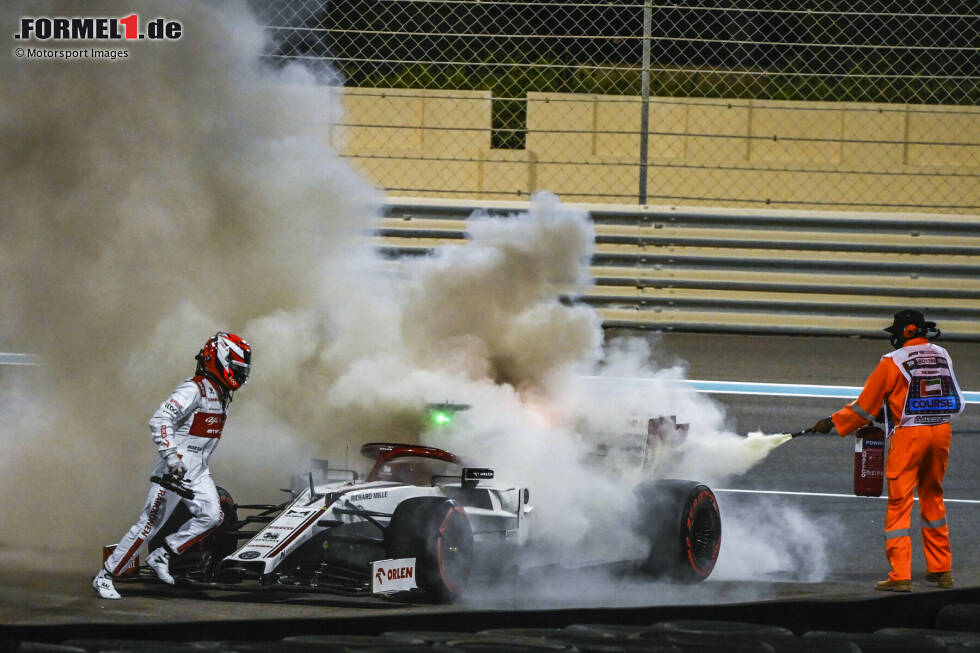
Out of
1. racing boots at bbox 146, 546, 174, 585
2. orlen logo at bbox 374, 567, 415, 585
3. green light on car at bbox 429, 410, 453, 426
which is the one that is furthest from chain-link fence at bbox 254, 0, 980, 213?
orlen logo at bbox 374, 567, 415, 585

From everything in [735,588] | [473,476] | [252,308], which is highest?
[252,308]

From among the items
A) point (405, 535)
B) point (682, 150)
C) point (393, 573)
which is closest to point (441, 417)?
point (405, 535)

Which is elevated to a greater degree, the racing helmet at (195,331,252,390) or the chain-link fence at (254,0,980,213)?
the chain-link fence at (254,0,980,213)

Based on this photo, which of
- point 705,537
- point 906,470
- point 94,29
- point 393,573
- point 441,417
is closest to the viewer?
point 393,573

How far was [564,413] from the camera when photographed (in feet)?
35.7

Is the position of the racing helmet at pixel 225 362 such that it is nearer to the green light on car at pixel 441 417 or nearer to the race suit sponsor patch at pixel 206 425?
the race suit sponsor patch at pixel 206 425

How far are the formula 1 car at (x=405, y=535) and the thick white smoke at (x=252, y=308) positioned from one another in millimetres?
364

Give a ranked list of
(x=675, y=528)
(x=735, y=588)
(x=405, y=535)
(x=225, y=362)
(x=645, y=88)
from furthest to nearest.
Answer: (x=645, y=88)
(x=735, y=588)
(x=675, y=528)
(x=225, y=362)
(x=405, y=535)

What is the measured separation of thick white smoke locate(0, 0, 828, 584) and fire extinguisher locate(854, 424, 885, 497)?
1.15 m

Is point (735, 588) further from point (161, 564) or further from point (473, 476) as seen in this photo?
point (161, 564)

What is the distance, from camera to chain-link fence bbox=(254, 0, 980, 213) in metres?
15.8

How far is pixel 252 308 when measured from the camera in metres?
12.4

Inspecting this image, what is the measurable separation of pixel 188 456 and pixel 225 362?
25.6 inches

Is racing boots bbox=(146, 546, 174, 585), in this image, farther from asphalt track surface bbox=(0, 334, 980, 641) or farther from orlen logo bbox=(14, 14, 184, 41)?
orlen logo bbox=(14, 14, 184, 41)
